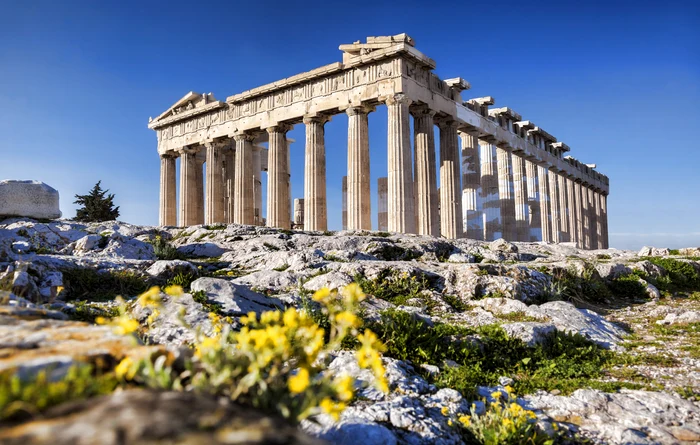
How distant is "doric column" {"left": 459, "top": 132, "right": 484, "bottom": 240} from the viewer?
30.5 m

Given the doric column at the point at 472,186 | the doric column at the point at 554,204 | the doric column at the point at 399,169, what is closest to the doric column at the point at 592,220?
the doric column at the point at 554,204

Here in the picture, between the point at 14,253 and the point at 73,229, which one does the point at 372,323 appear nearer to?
the point at 14,253

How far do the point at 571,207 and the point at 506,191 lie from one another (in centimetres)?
1265

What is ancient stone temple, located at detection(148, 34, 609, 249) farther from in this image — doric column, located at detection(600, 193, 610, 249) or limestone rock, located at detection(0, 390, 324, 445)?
limestone rock, located at detection(0, 390, 324, 445)

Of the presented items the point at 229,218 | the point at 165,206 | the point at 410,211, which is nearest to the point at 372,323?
the point at 410,211

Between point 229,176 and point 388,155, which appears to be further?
point 229,176

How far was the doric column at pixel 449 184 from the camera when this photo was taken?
26125mm

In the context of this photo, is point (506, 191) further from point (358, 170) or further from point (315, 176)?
point (315, 176)

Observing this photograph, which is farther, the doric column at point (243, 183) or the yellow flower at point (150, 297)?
the doric column at point (243, 183)

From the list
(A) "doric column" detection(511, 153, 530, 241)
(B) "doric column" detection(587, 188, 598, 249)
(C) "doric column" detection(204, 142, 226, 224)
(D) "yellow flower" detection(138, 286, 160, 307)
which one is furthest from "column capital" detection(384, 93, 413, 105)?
(B) "doric column" detection(587, 188, 598, 249)

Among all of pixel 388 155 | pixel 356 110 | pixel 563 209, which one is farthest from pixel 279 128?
pixel 563 209

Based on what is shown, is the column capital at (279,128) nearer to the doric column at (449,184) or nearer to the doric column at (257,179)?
the doric column at (257,179)

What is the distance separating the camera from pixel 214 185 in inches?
1230

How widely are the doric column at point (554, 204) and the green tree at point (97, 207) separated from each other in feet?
108
